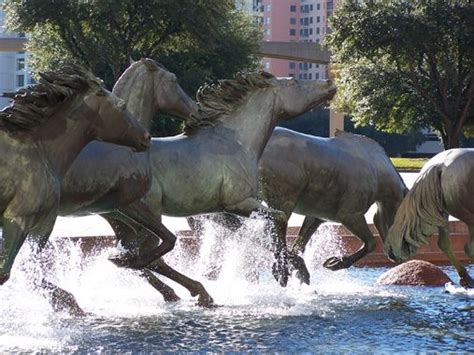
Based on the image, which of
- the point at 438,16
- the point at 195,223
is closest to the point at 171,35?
the point at 438,16

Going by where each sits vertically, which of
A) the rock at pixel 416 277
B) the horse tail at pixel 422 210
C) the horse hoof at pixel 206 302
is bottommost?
the rock at pixel 416 277

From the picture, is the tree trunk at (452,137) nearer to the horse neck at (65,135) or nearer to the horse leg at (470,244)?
the horse leg at (470,244)

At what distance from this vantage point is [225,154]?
9094mm

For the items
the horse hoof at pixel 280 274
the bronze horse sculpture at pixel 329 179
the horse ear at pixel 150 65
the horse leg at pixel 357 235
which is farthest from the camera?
the horse leg at pixel 357 235

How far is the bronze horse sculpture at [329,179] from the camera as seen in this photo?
34.4 feet

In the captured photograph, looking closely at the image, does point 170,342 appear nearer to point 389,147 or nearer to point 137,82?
point 137,82

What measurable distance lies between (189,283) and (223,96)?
1.89 meters

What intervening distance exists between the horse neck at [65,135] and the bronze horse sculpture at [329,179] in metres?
3.48

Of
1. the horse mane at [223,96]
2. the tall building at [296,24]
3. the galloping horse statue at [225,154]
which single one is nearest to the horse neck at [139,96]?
the galloping horse statue at [225,154]

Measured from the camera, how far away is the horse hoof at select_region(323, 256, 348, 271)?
10969 mm

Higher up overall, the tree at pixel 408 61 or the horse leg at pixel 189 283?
the tree at pixel 408 61

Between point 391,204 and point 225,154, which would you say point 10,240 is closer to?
point 225,154

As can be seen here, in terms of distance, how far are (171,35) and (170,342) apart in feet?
116

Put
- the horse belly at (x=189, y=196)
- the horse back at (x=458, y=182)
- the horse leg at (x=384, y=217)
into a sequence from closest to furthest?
the horse belly at (x=189, y=196) → the horse back at (x=458, y=182) → the horse leg at (x=384, y=217)
